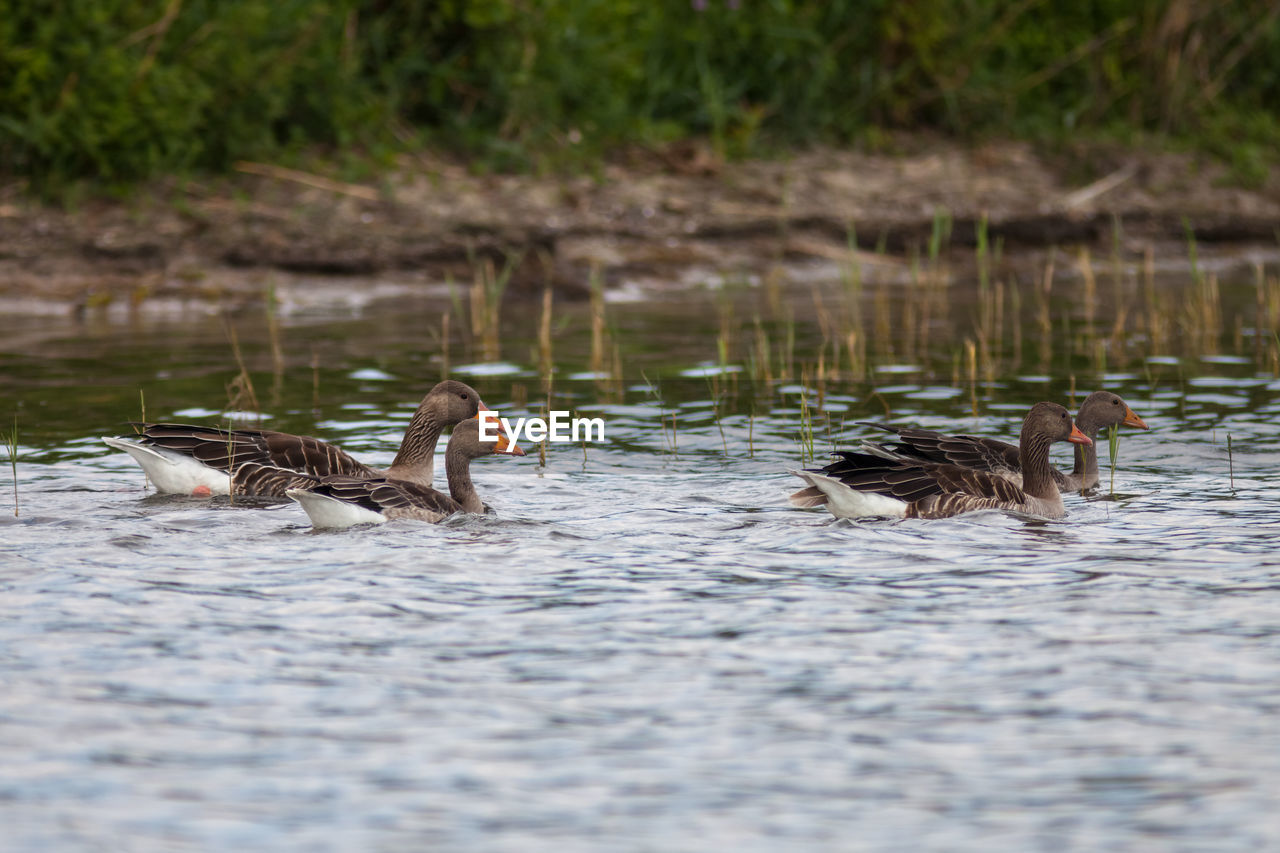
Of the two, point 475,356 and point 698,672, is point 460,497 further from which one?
point 475,356

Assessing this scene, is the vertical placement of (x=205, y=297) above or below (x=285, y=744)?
above

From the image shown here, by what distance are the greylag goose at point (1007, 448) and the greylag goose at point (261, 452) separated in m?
2.72

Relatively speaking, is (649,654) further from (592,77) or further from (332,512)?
(592,77)

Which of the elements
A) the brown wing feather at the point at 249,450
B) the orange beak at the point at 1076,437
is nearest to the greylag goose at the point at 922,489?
the orange beak at the point at 1076,437

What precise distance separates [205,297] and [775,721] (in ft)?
48.4

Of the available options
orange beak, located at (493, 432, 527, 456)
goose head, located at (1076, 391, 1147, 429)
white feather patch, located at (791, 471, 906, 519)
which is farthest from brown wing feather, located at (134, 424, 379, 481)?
goose head, located at (1076, 391, 1147, 429)

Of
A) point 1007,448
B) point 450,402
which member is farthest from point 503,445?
point 1007,448

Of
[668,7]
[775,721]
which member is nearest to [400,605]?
[775,721]

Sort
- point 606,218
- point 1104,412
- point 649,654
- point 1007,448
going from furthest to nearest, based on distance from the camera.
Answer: point 606,218 → point 1104,412 → point 1007,448 → point 649,654

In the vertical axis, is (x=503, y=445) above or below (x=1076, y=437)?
above

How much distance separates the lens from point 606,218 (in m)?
22.0

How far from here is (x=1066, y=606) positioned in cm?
754

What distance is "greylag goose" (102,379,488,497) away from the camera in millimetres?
10367

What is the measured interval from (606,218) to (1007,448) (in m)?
11.8
